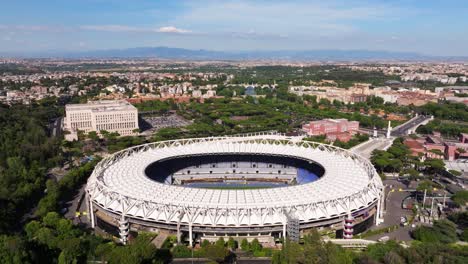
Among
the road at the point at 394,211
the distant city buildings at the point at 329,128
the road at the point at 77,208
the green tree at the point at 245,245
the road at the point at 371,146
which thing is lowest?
the road at the point at 77,208

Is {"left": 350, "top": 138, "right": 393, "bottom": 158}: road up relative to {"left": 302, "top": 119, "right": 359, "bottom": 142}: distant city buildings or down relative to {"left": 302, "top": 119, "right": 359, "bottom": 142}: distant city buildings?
down

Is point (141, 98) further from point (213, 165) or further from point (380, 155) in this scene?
point (380, 155)

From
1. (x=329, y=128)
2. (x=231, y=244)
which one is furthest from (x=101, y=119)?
(x=231, y=244)

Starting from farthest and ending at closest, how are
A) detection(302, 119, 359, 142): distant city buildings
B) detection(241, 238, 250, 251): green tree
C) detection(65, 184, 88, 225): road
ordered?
1. detection(302, 119, 359, 142): distant city buildings
2. detection(65, 184, 88, 225): road
3. detection(241, 238, 250, 251): green tree

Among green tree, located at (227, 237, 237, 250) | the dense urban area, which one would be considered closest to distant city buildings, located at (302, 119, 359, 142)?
the dense urban area

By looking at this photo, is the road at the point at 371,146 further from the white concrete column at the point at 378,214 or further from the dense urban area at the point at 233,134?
the white concrete column at the point at 378,214

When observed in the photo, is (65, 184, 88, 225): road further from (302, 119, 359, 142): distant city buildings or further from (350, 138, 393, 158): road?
(302, 119, 359, 142): distant city buildings

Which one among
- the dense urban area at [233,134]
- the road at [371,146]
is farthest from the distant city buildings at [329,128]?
the road at [371,146]
